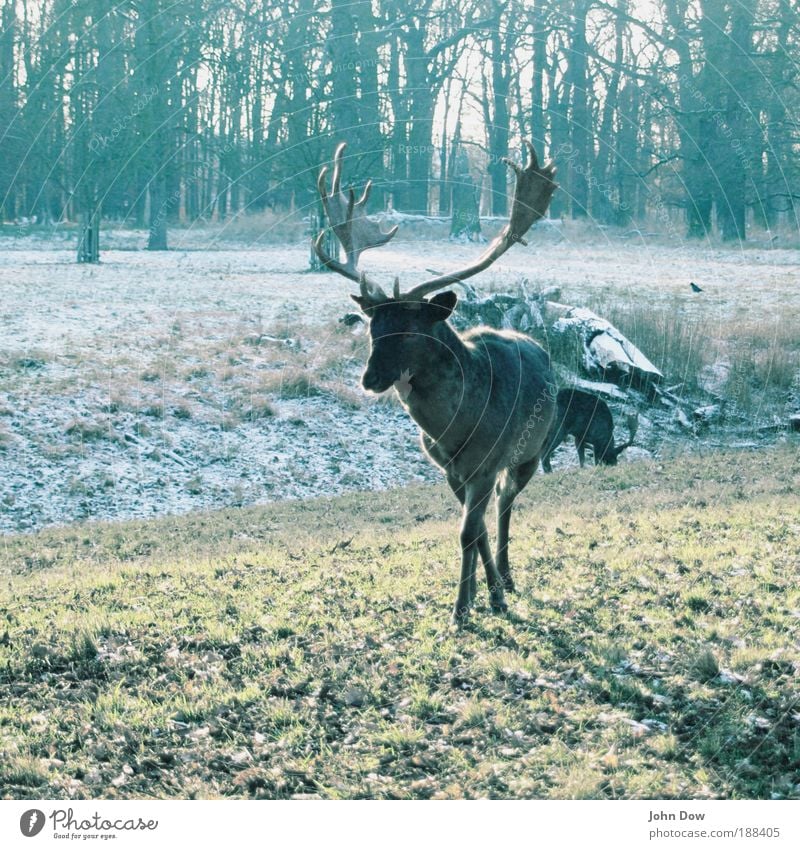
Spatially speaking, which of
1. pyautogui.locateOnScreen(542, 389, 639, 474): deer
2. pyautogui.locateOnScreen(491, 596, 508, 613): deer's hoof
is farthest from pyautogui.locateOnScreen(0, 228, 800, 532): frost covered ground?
Result: pyautogui.locateOnScreen(491, 596, 508, 613): deer's hoof

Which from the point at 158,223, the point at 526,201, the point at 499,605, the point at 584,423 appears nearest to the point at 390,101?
→ the point at 584,423

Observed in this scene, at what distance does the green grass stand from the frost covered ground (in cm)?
557

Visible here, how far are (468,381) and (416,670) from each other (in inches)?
95.6

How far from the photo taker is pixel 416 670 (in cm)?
738

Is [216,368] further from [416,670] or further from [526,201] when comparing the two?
[416,670]

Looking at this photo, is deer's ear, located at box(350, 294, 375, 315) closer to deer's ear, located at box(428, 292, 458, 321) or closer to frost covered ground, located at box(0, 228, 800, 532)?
deer's ear, located at box(428, 292, 458, 321)

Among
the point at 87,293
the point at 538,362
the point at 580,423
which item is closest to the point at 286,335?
the point at 87,293

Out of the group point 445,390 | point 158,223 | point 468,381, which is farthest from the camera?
point 158,223

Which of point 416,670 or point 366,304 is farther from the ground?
point 366,304

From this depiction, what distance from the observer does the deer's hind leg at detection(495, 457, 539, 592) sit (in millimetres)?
9117

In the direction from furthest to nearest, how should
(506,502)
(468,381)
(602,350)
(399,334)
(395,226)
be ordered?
(602,350)
(395,226)
(506,502)
(468,381)
(399,334)

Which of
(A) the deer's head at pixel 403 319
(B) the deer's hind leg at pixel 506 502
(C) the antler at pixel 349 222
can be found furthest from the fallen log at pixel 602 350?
(A) the deer's head at pixel 403 319

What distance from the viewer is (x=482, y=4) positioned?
58.9 ft

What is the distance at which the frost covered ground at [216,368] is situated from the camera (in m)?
17.4
